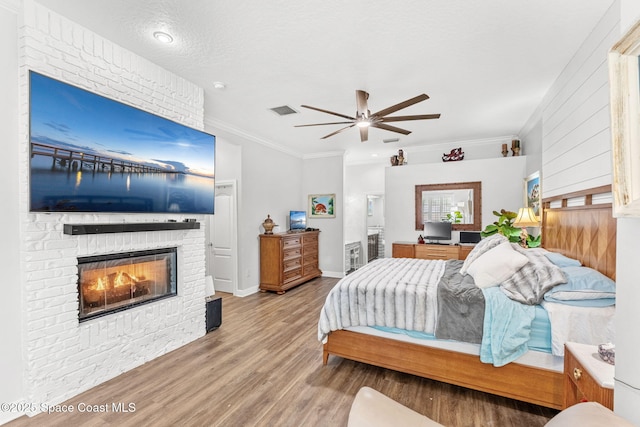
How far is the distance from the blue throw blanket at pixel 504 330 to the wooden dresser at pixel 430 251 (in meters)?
3.23

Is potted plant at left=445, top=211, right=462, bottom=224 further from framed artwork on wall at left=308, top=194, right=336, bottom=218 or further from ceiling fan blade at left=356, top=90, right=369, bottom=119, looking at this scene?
ceiling fan blade at left=356, top=90, right=369, bottom=119

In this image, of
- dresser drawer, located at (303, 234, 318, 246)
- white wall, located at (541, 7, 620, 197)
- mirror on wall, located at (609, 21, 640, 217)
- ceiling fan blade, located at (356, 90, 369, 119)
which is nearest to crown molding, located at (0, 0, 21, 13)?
ceiling fan blade, located at (356, 90, 369, 119)

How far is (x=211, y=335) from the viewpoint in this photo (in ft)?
11.2

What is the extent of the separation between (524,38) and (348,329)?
9.57ft

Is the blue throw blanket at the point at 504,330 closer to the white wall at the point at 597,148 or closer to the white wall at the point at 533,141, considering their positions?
the white wall at the point at 597,148

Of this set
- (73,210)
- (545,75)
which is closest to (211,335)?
(73,210)

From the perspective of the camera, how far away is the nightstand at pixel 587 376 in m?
1.20

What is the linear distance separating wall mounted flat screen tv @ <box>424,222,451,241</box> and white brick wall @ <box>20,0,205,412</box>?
14.7ft

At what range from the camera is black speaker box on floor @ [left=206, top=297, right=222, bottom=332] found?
3482mm

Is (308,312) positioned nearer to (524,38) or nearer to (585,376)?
(585,376)

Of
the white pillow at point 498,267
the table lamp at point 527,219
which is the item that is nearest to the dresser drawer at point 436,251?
the table lamp at point 527,219

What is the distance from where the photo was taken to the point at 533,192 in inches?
174

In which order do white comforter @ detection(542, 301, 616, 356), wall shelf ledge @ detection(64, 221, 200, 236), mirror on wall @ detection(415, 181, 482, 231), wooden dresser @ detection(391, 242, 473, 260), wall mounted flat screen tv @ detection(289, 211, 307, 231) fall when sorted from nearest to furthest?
white comforter @ detection(542, 301, 616, 356) → wall shelf ledge @ detection(64, 221, 200, 236) → wooden dresser @ detection(391, 242, 473, 260) → mirror on wall @ detection(415, 181, 482, 231) → wall mounted flat screen tv @ detection(289, 211, 307, 231)

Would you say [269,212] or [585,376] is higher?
[269,212]
